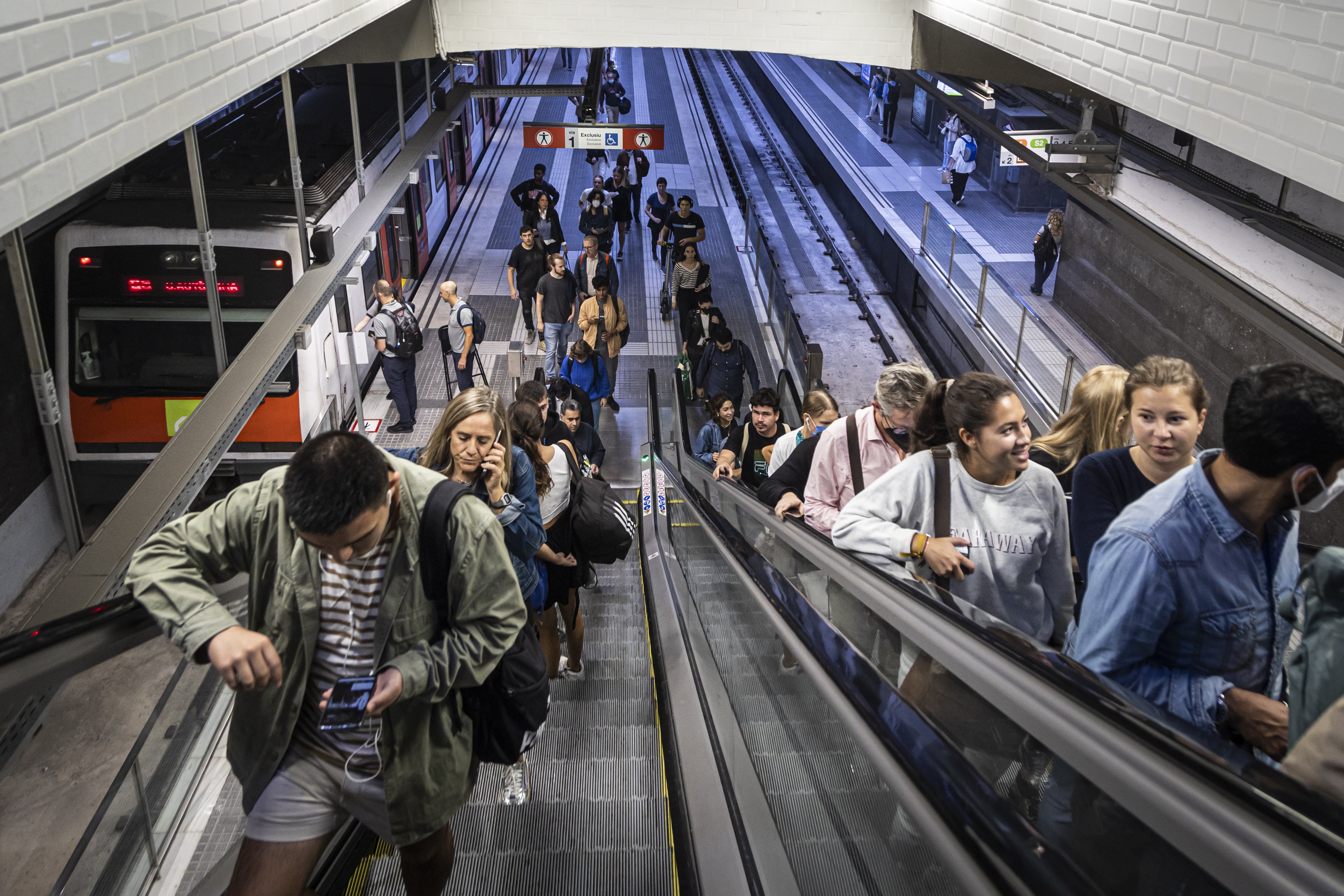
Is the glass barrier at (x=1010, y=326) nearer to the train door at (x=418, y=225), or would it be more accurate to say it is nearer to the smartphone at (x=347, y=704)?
the train door at (x=418, y=225)

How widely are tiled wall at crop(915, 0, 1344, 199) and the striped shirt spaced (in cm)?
347

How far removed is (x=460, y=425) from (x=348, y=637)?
3.50 feet

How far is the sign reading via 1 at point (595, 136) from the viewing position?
13.0 meters

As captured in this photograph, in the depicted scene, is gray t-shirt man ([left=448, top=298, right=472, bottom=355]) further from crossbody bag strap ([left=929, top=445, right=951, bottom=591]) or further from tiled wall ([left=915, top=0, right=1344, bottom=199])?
crossbody bag strap ([left=929, top=445, right=951, bottom=591])

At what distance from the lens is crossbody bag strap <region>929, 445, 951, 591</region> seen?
2457mm

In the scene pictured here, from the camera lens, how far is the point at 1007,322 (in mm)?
10258

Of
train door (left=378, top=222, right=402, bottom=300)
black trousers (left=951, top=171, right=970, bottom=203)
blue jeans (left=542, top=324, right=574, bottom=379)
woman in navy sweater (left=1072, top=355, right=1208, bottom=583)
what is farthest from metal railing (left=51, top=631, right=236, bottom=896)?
black trousers (left=951, top=171, right=970, bottom=203)

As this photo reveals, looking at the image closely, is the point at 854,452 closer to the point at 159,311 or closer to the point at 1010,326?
the point at 159,311

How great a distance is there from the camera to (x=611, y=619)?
18.5 ft

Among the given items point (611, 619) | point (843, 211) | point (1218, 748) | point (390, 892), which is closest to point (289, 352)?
point (611, 619)

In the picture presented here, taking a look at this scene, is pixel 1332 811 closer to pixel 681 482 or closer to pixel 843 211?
pixel 681 482

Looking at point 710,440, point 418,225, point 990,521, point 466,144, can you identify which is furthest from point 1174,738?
point 466,144

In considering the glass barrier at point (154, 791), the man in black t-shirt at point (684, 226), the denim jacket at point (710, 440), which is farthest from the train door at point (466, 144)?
the glass barrier at point (154, 791)

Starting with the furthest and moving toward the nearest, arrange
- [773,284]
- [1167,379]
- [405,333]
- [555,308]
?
[773,284] → [555,308] → [405,333] → [1167,379]
